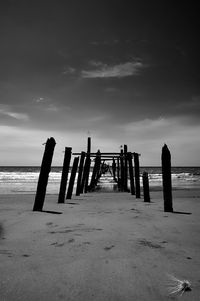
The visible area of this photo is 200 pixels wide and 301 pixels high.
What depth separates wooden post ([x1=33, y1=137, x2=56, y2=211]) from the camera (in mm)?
6270

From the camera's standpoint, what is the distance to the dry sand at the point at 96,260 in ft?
6.47

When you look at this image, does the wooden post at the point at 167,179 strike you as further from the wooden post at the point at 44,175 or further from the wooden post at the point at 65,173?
the wooden post at the point at 65,173

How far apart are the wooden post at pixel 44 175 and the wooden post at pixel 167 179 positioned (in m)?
3.12

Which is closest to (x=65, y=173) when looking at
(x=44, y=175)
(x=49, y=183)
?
(x=44, y=175)

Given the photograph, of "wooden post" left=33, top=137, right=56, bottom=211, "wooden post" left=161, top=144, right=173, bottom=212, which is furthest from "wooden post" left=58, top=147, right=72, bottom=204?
"wooden post" left=161, top=144, right=173, bottom=212

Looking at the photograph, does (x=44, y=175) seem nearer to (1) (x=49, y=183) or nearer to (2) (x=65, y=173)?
(2) (x=65, y=173)

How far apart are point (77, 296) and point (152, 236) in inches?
78.2

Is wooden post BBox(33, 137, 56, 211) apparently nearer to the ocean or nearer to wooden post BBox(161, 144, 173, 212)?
wooden post BBox(161, 144, 173, 212)

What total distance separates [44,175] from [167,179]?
10.9 ft

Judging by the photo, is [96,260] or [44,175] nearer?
[96,260]

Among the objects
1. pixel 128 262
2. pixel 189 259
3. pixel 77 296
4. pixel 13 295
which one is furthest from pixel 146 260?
pixel 13 295

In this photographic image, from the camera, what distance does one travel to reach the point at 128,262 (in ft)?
8.39

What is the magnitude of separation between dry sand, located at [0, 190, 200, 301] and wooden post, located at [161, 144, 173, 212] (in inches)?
66.2

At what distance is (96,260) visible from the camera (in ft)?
8.59
